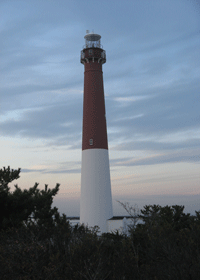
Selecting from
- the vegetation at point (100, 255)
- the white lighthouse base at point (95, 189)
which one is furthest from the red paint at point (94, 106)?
the vegetation at point (100, 255)

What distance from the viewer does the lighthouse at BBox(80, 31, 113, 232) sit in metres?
27.5

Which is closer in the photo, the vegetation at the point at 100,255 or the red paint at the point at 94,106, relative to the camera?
the vegetation at the point at 100,255

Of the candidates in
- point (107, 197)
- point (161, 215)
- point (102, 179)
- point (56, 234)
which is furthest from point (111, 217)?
point (56, 234)

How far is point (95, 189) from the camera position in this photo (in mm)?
27672

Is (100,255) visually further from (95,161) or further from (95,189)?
(95,161)

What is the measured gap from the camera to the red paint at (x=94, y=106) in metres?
28.3

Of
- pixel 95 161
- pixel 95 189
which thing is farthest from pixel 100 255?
pixel 95 161

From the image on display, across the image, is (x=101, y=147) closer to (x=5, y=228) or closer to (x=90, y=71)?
(x=90, y=71)

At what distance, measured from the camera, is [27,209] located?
19.3 m

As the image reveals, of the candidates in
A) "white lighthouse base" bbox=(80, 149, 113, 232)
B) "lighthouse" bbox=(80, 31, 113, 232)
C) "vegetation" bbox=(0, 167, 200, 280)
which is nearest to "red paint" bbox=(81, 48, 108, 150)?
"lighthouse" bbox=(80, 31, 113, 232)

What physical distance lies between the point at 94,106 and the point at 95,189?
7962 millimetres

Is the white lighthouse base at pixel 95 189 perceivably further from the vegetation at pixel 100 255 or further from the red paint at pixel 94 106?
the vegetation at pixel 100 255

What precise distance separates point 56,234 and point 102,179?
13923mm

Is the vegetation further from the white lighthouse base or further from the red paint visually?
the red paint
